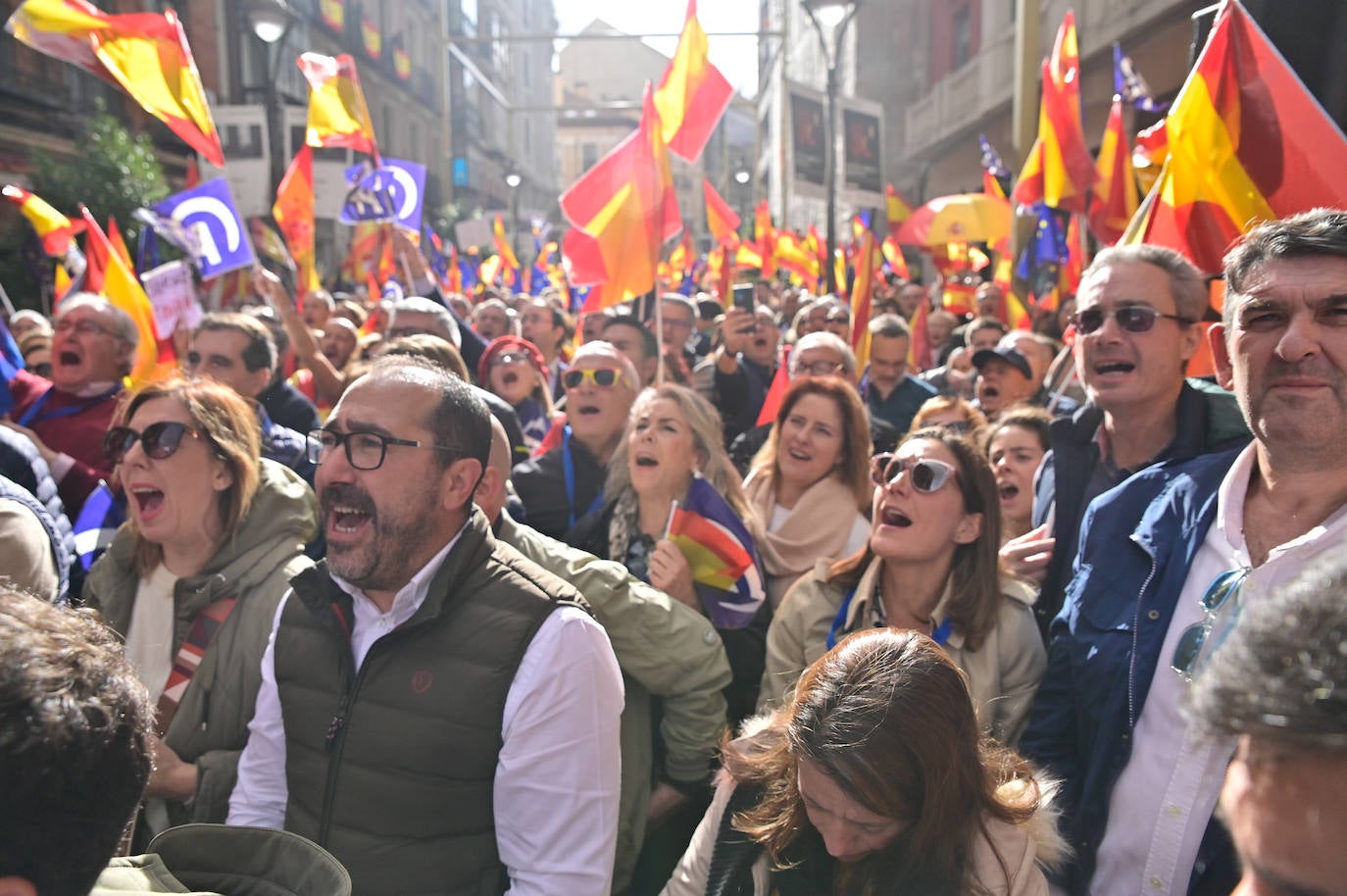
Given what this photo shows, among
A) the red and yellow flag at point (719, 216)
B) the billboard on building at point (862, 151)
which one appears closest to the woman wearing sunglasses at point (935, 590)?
the red and yellow flag at point (719, 216)

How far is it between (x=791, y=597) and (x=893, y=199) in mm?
11857

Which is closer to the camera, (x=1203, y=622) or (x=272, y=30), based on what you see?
(x=1203, y=622)

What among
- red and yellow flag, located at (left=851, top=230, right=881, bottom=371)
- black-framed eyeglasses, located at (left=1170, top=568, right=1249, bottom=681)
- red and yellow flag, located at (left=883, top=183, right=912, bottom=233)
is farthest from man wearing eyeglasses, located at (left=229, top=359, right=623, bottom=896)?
red and yellow flag, located at (left=883, top=183, right=912, bottom=233)

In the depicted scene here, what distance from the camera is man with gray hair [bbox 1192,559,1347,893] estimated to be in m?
0.73

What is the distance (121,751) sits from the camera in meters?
1.06

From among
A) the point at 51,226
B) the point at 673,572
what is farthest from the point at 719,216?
the point at 673,572

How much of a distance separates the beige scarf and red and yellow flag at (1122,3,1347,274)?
4.47 ft

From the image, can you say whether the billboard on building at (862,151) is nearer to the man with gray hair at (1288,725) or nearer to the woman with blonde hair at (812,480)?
the woman with blonde hair at (812,480)

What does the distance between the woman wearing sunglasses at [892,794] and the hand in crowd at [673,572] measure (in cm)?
117

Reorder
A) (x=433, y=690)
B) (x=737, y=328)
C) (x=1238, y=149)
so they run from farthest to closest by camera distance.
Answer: (x=737, y=328), (x=1238, y=149), (x=433, y=690)

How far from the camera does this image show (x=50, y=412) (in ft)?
13.9

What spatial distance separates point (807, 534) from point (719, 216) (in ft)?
23.1

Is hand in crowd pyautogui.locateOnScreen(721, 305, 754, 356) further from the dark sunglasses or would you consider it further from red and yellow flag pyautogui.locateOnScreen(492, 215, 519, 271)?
red and yellow flag pyautogui.locateOnScreen(492, 215, 519, 271)

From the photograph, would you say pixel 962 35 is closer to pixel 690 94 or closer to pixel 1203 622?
pixel 690 94
